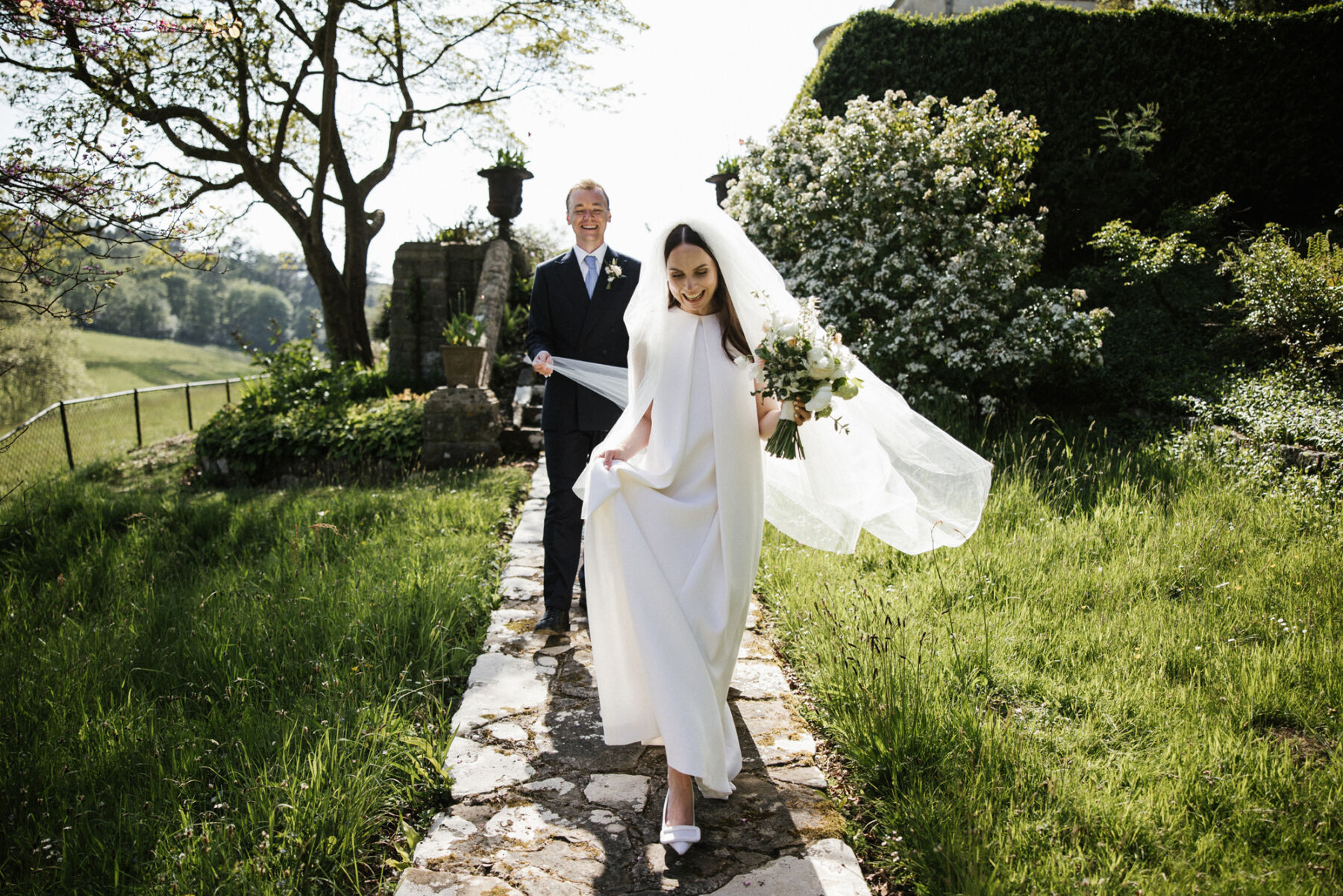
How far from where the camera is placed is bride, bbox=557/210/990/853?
2.62 m

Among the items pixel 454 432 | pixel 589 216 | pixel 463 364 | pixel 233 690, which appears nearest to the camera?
pixel 233 690

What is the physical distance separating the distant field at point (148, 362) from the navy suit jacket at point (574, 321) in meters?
41.9

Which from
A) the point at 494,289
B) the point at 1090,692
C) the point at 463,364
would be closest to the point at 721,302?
the point at 1090,692

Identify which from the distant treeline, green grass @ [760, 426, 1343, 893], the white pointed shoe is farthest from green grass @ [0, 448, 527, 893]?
the distant treeline

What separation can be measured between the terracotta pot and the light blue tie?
4.44 meters

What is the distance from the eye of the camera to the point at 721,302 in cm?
302

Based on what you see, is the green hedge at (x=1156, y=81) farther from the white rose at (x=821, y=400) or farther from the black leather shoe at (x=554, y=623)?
the white rose at (x=821, y=400)

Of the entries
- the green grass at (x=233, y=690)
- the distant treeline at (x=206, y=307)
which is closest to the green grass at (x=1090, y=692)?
the green grass at (x=233, y=690)

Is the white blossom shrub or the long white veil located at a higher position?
the white blossom shrub

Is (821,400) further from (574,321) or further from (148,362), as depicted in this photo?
(148,362)

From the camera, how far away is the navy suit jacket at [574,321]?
4406mm

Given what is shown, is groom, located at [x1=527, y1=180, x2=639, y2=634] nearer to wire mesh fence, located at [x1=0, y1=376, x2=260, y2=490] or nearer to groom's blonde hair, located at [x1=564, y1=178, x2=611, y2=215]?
groom's blonde hair, located at [x1=564, y1=178, x2=611, y2=215]

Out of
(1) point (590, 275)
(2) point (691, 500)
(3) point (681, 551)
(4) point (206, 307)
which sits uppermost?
(4) point (206, 307)

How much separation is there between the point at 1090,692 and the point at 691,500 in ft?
6.28
